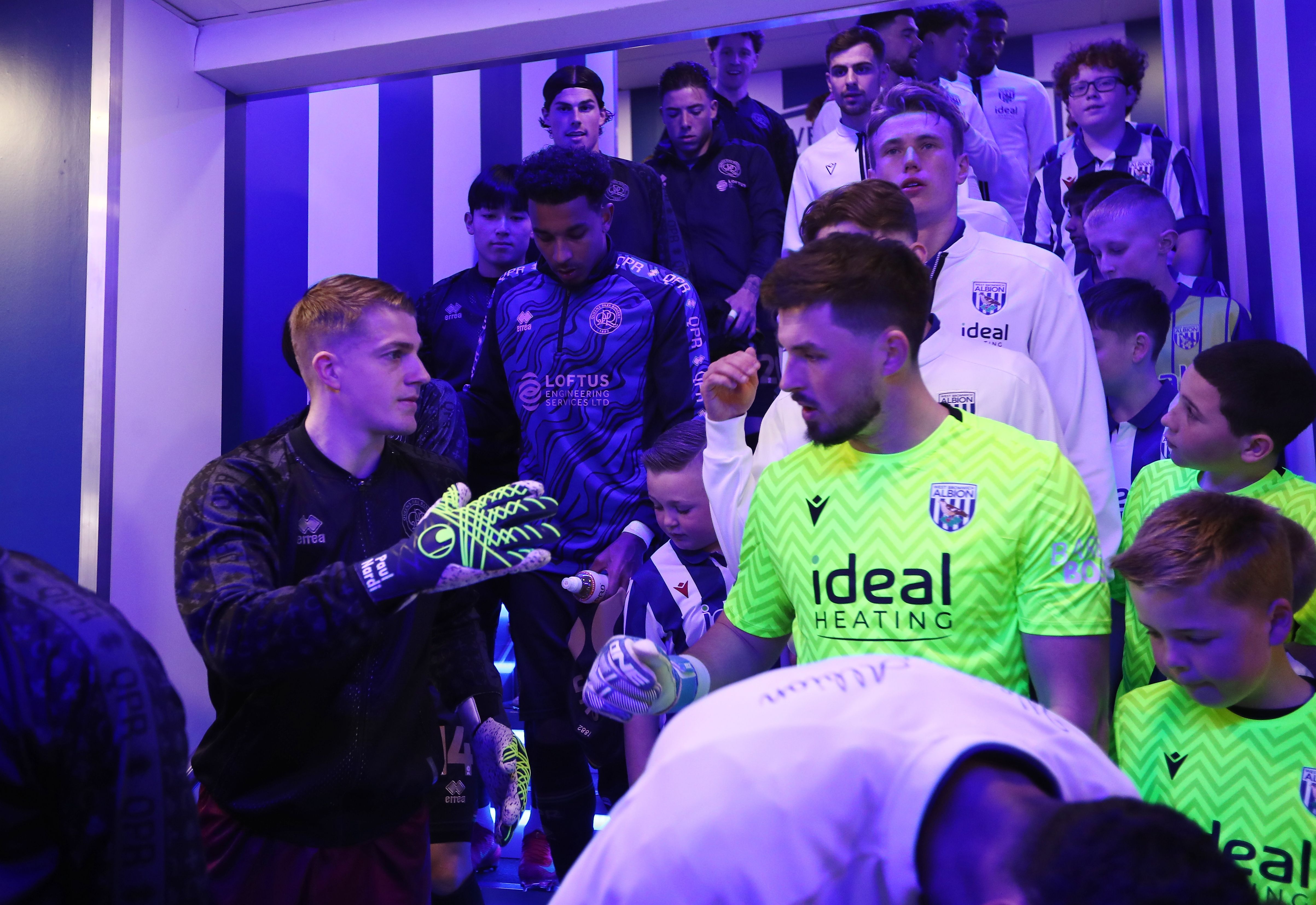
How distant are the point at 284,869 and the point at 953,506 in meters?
1.57

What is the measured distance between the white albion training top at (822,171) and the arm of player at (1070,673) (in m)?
2.72

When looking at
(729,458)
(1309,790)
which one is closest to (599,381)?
(729,458)

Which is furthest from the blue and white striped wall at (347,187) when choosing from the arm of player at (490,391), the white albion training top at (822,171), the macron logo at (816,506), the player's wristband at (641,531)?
the macron logo at (816,506)

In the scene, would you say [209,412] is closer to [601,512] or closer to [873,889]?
[601,512]

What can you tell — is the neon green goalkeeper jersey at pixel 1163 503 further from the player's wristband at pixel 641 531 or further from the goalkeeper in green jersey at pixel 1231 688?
the player's wristband at pixel 641 531

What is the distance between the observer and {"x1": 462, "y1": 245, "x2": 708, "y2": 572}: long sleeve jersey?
3623 millimetres

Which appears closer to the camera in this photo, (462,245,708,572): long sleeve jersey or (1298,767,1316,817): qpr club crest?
(1298,767,1316,817): qpr club crest

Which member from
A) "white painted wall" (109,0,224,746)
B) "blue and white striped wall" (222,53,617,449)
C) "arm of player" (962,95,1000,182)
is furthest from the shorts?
"arm of player" (962,95,1000,182)

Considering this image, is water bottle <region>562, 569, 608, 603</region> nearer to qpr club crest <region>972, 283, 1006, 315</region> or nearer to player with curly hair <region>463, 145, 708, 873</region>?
player with curly hair <region>463, 145, 708, 873</region>

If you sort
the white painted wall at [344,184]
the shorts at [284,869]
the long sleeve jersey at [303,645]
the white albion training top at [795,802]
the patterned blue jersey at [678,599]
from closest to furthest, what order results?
the white albion training top at [795,802] → the long sleeve jersey at [303,645] → the shorts at [284,869] → the patterned blue jersey at [678,599] → the white painted wall at [344,184]

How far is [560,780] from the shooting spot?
3.41 m

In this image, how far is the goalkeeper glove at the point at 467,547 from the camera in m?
2.07

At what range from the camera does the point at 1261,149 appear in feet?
12.9

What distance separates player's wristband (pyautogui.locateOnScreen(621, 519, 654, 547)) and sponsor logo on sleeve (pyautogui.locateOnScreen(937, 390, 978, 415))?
4.29ft
